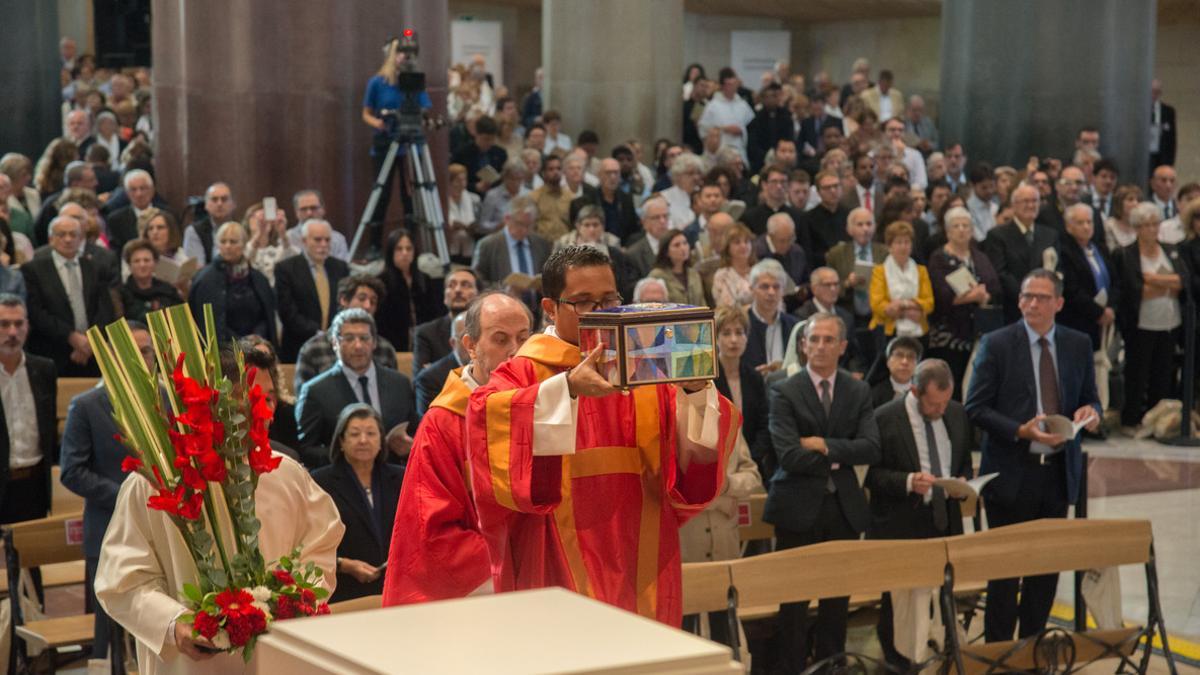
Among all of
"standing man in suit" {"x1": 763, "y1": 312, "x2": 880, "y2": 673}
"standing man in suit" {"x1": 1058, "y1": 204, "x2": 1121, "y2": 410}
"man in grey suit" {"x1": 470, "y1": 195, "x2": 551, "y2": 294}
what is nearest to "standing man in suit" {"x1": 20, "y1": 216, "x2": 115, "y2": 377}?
"man in grey suit" {"x1": 470, "y1": 195, "x2": 551, "y2": 294}

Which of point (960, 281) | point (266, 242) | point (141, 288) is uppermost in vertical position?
point (266, 242)

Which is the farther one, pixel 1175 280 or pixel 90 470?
pixel 1175 280

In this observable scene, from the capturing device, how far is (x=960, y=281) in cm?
1178

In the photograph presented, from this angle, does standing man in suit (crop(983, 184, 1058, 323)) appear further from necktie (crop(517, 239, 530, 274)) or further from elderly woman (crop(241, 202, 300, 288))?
elderly woman (crop(241, 202, 300, 288))

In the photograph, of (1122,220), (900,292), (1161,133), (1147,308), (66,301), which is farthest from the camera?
(1161,133)

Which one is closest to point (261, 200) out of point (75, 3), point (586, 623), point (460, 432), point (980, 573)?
point (980, 573)

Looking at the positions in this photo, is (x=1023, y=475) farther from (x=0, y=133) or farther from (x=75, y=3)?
(x=75, y=3)

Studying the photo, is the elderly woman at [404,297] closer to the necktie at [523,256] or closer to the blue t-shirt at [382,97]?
the necktie at [523,256]

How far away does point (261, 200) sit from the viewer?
13.8 m

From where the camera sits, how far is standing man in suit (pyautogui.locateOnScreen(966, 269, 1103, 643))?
855 centimetres

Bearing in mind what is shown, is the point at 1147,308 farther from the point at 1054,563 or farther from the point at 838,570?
the point at 838,570

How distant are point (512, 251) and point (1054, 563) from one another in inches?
205

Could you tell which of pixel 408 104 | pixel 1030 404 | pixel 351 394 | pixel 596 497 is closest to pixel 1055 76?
pixel 408 104

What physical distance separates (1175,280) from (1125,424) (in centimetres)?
119
